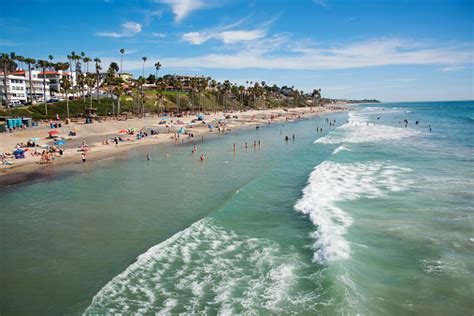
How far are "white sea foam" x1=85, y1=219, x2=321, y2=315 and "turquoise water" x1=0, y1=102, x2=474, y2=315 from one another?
50mm

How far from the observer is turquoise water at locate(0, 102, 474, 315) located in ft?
34.6

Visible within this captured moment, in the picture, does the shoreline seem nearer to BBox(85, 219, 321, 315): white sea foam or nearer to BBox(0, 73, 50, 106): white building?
BBox(85, 219, 321, 315): white sea foam

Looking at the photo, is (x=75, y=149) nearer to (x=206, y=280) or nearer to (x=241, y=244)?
(x=241, y=244)

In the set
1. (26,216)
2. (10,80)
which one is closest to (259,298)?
(26,216)

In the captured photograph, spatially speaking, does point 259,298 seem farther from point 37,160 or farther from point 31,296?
point 37,160

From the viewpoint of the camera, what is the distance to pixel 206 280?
460 inches

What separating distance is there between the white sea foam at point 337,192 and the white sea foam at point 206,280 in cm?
210

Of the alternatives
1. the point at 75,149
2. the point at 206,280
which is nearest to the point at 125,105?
the point at 75,149

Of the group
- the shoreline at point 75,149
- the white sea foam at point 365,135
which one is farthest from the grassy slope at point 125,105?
the white sea foam at point 365,135

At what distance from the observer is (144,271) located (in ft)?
40.2

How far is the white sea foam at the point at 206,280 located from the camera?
33.5ft

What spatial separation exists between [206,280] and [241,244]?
317 centimetres

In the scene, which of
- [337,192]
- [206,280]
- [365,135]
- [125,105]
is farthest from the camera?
[125,105]

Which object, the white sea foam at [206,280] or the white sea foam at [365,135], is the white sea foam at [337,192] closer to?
the white sea foam at [206,280]
